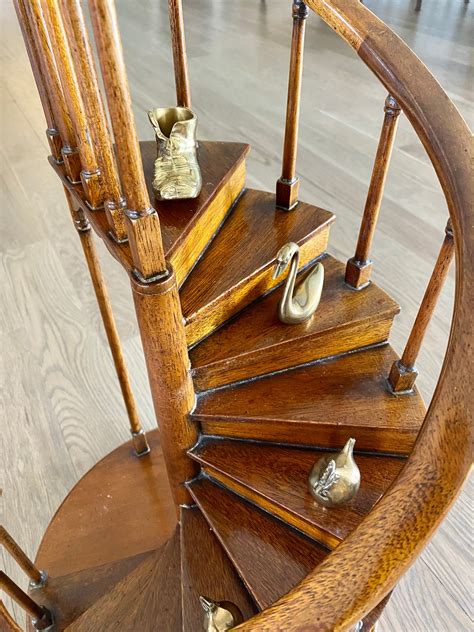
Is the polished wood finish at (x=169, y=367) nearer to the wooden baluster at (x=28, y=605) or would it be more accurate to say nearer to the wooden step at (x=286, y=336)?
the wooden step at (x=286, y=336)

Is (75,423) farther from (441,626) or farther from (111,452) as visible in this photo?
(441,626)

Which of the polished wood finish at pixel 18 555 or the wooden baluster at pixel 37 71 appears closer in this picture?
the wooden baluster at pixel 37 71

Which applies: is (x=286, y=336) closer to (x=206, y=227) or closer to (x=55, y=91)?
(x=206, y=227)

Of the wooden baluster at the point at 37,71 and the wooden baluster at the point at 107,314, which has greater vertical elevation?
the wooden baluster at the point at 37,71

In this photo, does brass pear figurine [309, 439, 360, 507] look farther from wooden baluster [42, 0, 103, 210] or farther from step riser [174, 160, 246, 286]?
wooden baluster [42, 0, 103, 210]

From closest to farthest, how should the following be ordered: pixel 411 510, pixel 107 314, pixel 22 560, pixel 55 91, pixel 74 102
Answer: pixel 411 510, pixel 74 102, pixel 55 91, pixel 22 560, pixel 107 314

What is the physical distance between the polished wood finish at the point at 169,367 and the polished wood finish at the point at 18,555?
422mm

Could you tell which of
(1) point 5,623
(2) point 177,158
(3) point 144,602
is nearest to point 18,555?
(1) point 5,623

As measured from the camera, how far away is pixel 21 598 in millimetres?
1437

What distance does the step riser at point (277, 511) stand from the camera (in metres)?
1.21

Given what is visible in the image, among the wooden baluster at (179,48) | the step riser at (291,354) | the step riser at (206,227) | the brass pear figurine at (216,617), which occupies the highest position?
the wooden baluster at (179,48)

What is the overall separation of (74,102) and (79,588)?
1.42 m

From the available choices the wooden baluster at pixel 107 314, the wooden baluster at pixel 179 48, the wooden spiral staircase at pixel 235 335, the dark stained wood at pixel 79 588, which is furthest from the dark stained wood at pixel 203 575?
the wooden baluster at pixel 179 48

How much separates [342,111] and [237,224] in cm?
271
